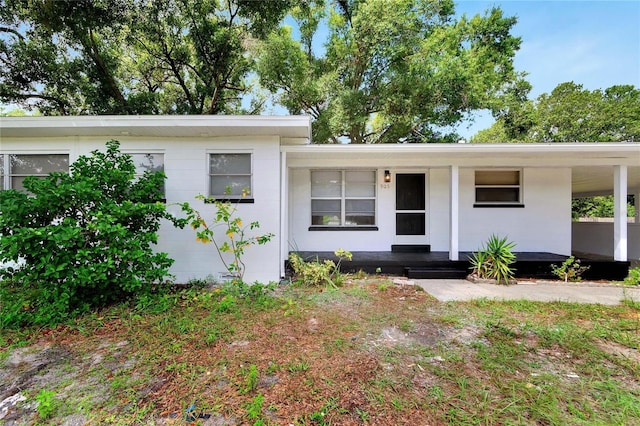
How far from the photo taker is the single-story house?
488 cm

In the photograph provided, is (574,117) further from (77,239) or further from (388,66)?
(77,239)

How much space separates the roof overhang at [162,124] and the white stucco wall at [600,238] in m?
9.80

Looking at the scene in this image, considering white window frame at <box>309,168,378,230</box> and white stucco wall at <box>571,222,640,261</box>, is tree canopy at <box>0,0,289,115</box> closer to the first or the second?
white window frame at <box>309,168,378,230</box>

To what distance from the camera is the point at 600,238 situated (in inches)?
335

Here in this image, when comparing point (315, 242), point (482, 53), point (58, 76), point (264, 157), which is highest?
point (482, 53)

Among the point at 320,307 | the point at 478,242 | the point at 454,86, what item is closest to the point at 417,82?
the point at 454,86

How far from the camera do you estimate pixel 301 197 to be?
6.60m

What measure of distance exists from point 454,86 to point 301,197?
911 cm

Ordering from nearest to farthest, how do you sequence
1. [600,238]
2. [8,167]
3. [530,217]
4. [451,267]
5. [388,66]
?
[8,167]
[451,267]
[530,217]
[600,238]
[388,66]

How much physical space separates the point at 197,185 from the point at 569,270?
7.21m

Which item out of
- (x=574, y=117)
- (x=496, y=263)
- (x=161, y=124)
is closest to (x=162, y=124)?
(x=161, y=124)

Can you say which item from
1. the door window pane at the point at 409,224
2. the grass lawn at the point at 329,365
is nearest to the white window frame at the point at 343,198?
the door window pane at the point at 409,224

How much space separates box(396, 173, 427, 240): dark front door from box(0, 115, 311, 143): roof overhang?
10.1 feet

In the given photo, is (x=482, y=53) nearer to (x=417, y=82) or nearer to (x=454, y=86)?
(x=454, y=86)
